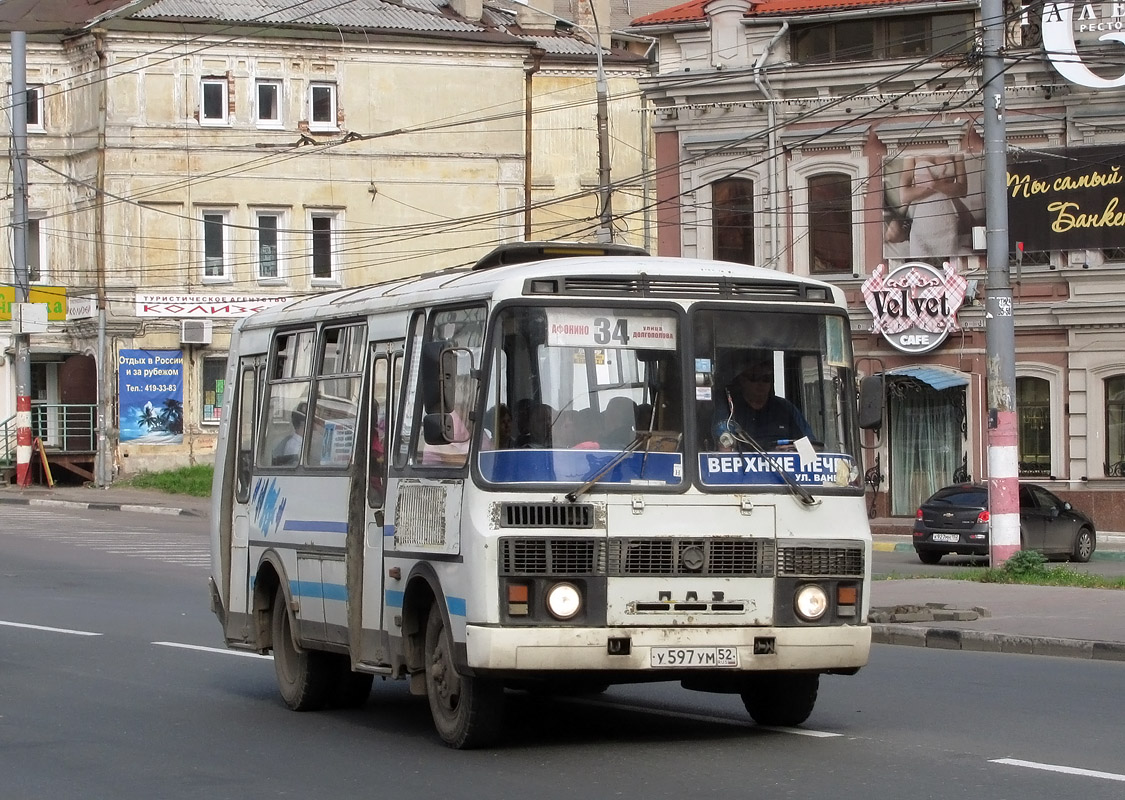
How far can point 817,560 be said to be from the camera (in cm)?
1020

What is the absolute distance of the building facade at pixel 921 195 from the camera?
114ft

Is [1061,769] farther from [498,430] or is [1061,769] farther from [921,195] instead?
[921,195]

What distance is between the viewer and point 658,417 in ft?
33.3

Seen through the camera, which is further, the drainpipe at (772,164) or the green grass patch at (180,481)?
the green grass patch at (180,481)

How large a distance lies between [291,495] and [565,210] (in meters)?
46.1

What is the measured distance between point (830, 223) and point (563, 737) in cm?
2732

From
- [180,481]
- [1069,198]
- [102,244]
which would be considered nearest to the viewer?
[1069,198]

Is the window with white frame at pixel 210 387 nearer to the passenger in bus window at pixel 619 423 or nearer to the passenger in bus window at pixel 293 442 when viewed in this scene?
the passenger in bus window at pixel 293 442

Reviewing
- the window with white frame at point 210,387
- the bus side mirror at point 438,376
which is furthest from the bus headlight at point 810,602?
the window with white frame at point 210,387

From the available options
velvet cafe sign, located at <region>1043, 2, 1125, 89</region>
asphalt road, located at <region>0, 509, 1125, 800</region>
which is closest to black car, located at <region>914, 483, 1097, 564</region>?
velvet cafe sign, located at <region>1043, 2, 1125, 89</region>

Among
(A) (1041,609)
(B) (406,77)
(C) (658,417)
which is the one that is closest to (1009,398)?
(A) (1041,609)

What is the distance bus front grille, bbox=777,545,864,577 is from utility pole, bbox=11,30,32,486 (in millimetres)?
37699

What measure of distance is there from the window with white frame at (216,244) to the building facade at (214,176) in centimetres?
4

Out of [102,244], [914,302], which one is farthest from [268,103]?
[914,302]
